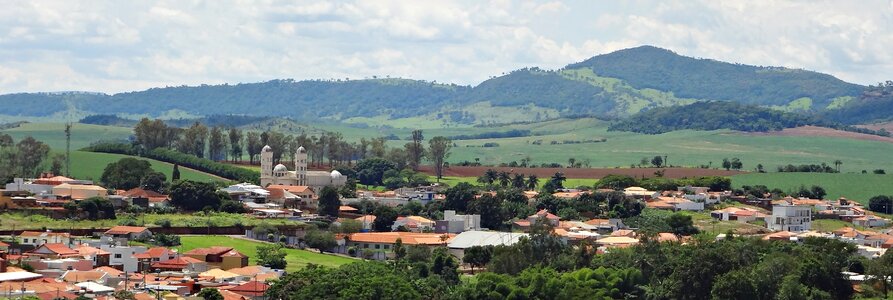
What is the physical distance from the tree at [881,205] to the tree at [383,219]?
42036 millimetres

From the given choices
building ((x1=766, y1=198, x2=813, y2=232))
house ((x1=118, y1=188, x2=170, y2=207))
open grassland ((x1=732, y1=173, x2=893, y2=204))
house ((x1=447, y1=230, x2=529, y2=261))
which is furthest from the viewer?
open grassland ((x1=732, y1=173, x2=893, y2=204))

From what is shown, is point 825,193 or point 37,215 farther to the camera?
point 825,193

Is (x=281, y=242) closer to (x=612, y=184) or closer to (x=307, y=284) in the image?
(x=307, y=284)

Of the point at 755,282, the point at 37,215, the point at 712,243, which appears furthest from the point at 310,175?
the point at 755,282

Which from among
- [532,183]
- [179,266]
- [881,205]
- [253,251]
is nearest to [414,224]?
[253,251]

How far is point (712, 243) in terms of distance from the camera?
84.9 m

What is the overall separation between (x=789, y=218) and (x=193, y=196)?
127 ft

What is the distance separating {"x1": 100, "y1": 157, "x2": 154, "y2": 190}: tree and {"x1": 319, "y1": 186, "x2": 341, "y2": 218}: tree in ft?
53.7

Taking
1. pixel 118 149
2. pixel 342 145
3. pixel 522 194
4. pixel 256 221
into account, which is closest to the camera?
pixel 256 221

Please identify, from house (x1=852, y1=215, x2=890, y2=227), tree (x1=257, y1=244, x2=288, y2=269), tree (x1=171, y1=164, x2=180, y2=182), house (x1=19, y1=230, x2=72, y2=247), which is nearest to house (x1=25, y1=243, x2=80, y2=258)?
house (x1=19, y1=230, x2=72, y2=247)

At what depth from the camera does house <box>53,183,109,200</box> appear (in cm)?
10488

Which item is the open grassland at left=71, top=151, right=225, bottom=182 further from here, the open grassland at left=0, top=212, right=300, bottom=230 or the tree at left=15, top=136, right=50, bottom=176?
the open grassland at left=0, top=212, right=300, bottom=230

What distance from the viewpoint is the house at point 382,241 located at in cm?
9242

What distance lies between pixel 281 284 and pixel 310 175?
60831 mm
